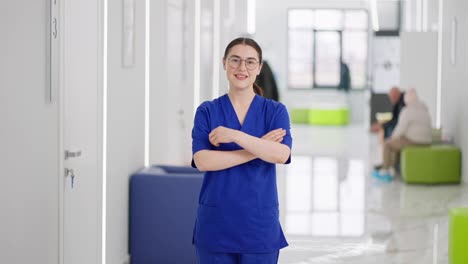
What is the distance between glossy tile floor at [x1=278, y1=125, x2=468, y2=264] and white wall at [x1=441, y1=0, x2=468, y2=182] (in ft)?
3.53

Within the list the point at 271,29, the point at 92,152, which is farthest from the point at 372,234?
the point at 271,29

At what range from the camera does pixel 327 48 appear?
26.3m

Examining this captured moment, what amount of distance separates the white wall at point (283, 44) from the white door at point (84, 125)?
63.6 ft

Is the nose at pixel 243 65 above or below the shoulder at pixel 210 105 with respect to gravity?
above

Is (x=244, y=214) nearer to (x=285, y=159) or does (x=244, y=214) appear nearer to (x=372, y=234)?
(x=285, y=159)

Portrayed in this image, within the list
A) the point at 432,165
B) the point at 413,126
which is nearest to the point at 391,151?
the point at 413,126

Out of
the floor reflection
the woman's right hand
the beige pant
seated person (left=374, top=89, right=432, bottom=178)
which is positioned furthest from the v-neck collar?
the beige pant

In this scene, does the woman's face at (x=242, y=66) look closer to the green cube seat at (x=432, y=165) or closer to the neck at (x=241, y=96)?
the neck at (x=241, y=96)

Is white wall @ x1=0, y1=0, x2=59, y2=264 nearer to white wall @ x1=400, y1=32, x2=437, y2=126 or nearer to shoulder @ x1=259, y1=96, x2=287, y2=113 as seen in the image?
shoulder @ x1=259, y1=96, x2=287, y2=113

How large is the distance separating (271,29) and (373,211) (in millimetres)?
15315

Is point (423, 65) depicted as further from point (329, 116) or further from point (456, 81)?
point (329, 116)

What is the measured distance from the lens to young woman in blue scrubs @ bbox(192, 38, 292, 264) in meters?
4.17

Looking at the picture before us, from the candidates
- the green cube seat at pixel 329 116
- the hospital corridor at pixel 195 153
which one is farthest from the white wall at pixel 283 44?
the hospital corridor at pixel 195 153

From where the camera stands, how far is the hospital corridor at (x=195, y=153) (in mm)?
4266
